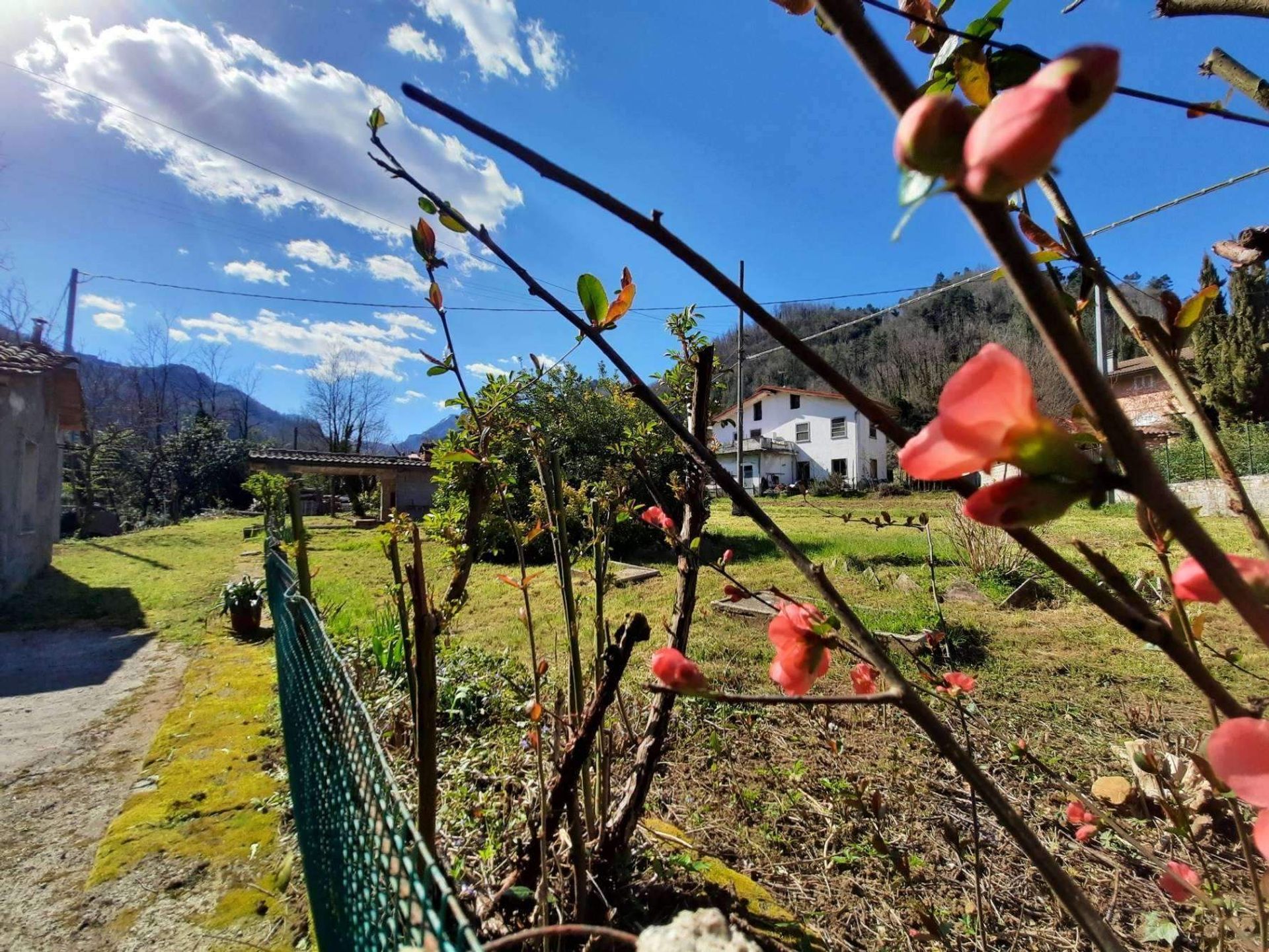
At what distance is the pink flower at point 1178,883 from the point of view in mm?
740

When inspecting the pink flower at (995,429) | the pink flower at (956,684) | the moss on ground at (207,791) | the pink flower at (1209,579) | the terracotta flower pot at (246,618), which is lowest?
the moss on ground at (207,791)

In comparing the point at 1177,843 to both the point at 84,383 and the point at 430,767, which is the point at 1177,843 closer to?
the point at 430,767

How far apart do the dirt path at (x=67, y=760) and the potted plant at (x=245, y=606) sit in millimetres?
413

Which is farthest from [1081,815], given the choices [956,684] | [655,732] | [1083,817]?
[655,732]

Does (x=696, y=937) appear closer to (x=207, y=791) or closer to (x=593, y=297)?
(x=593, y=297)

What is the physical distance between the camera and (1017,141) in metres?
0.20

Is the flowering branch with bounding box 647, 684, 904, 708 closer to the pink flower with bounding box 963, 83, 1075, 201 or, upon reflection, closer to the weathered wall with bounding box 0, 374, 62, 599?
the pink flower with bounding box 963, 83, 1075, 201

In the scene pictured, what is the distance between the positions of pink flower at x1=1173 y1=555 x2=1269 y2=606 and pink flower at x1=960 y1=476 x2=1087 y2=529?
2.6 inches

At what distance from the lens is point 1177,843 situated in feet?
6.19

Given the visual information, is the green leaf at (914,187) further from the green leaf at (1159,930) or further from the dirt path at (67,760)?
the dirt path at (67,760)

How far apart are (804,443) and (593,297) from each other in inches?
1195

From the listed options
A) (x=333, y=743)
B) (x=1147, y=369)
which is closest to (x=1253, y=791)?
(x=333, y=743)

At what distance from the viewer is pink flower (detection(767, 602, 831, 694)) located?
549mm

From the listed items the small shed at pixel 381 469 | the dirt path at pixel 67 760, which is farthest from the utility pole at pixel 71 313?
the dirt path at pixel 67 760
